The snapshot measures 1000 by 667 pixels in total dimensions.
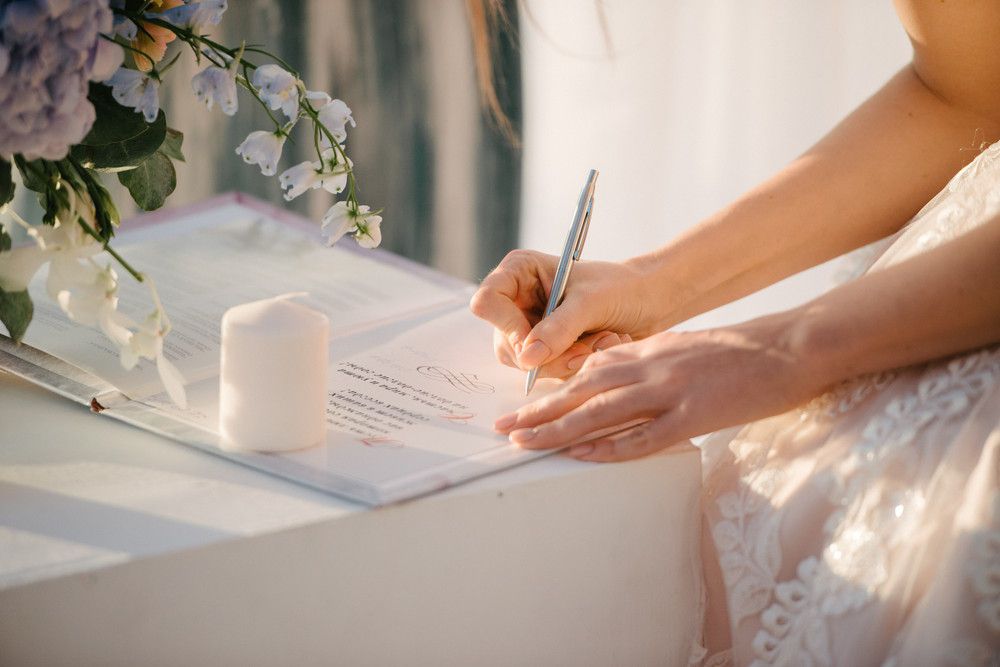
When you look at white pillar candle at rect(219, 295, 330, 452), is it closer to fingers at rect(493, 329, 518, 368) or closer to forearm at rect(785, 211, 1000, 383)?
fingers at rect(493, 329, 518, 368)

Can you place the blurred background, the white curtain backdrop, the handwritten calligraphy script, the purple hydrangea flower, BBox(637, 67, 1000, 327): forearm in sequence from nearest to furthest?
the purple hydrangea flower
the handwritten calligraphy script
BBox(637, 67, 1000, 327): forearm
the white curtain backdrop
the blurred background

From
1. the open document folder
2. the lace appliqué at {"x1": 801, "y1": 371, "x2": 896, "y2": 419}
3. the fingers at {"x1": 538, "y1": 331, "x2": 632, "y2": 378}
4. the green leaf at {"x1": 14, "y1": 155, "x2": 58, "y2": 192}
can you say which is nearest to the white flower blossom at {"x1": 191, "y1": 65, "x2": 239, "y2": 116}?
the green leaf at {"x1": 14, "y1": 155, "x2": 58, "y2": 192}

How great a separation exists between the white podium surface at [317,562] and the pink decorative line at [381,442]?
0.07 m

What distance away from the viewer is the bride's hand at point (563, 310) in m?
0.82

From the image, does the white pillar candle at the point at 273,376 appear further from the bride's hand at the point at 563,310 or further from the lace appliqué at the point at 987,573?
the lace appliqué at the point at 987,573

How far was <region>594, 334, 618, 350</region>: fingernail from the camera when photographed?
86 centimetres

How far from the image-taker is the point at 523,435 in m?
0.69

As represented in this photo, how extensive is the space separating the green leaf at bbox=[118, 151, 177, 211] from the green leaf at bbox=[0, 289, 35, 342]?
14 centimetres

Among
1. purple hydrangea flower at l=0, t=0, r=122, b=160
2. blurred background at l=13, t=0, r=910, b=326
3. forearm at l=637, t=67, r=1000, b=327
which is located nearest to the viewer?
purple hydrangea flower at l=0, t=0, r=122, b=160

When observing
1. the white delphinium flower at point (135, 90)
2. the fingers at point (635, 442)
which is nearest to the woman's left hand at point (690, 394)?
the fingers at point (635, 442)

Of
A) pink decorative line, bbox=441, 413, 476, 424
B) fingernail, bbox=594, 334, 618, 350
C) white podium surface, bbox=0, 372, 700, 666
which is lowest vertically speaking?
white podium surface, bbox=0, 372, 700, 666

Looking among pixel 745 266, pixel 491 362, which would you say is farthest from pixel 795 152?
pixel 491 362

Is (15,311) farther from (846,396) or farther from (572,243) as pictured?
(846,396)

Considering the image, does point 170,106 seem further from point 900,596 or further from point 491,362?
point 900,596
